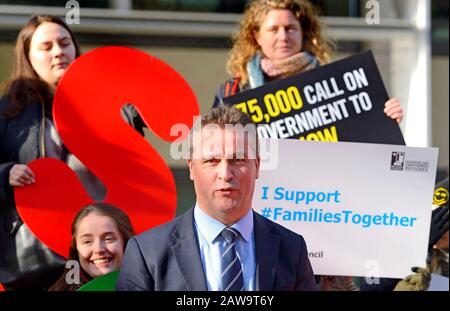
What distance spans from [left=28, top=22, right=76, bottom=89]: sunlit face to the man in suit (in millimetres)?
700

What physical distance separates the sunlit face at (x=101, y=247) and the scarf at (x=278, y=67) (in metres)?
0.74

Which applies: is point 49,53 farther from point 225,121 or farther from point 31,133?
point 225,121

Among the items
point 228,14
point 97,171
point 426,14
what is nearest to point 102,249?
point 97,171

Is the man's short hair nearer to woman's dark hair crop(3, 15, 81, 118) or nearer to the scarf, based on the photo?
the scarf

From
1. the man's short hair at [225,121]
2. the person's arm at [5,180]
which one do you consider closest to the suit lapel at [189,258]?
the man's short hair at [225,121]

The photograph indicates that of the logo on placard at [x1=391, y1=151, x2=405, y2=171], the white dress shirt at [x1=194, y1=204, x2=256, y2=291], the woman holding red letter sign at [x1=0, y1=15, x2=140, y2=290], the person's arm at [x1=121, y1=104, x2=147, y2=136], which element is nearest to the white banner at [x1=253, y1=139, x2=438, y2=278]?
the logo on placard at [x1=391, y1=151, x2=405, y2=171]

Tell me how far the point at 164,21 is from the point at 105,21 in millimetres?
402

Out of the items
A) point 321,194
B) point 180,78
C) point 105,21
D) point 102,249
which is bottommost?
point 102,249

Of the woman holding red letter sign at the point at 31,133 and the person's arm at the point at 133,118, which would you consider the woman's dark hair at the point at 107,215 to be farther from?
the person's arm at the point at 133,118

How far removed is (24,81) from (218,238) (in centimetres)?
97

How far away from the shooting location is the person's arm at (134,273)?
8.38 ft

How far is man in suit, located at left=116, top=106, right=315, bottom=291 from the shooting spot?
2549 mm
